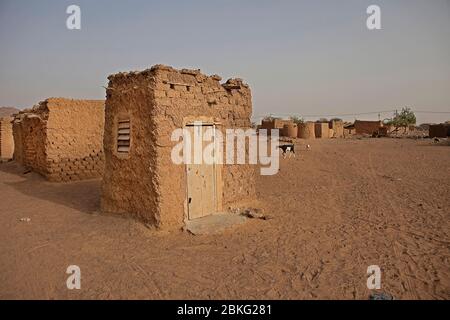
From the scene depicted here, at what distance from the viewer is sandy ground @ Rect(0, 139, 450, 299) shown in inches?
157

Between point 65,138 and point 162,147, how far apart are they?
6.07m

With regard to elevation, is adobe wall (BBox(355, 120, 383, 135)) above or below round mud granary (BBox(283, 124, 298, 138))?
above

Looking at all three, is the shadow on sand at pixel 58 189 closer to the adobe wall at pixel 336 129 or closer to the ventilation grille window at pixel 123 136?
the ventilation grille window at pixel 123 136

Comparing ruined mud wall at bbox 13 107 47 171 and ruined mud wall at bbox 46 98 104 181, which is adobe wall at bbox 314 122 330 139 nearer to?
ruined mud wall at bbox 46 98 104 181

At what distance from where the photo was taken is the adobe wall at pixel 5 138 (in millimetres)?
16500

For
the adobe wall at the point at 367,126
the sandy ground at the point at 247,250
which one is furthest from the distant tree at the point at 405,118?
the sandy ground at the point at 247,250

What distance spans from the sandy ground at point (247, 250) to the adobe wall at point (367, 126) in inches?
1178

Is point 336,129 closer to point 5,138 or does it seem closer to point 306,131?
point 306,131

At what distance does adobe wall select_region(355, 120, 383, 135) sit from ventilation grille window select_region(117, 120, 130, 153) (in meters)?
35.1

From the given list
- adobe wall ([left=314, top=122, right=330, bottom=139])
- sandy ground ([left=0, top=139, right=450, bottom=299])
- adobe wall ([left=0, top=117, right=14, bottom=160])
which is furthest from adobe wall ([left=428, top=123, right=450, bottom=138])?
adobe wall ([left=0, top=117, right=14, bottom=160])

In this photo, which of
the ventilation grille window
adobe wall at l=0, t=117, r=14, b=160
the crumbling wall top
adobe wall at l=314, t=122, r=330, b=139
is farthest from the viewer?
adobe wall at l=314, t=122, r=330, b=139

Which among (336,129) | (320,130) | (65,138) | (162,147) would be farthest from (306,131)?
(162,147)
